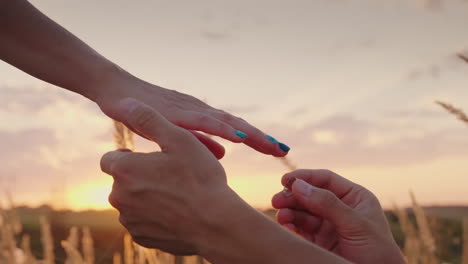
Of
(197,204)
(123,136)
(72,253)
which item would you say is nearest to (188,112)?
(123,136)

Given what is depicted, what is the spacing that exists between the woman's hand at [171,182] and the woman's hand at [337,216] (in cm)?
37

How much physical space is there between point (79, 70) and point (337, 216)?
2.55 feet

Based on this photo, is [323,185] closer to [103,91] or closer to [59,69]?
[103,91]

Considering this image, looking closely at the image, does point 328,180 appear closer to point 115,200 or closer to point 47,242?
point 115,200

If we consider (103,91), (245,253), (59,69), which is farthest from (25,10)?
(245,253)

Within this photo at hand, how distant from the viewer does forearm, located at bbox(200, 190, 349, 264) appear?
1.21 meters

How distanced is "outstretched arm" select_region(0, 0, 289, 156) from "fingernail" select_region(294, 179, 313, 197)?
5.4 inches

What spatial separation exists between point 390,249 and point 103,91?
2.83ft

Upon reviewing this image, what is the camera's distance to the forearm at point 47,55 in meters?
1.58

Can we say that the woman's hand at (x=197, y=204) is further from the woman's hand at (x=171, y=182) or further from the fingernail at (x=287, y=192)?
the fingernail at (x=287, y=192)

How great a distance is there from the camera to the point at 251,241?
1.21m

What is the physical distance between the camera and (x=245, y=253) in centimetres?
122

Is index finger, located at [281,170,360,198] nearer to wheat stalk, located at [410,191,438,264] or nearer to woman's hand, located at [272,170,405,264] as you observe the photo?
woman's hand, located at [272,170,405,264]

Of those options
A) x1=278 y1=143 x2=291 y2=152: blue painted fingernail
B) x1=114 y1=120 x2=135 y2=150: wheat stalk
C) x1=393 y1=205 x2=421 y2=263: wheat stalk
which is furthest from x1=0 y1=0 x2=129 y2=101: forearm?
x1=393 y1=205 x2=421 y2=263: wheat stalk
